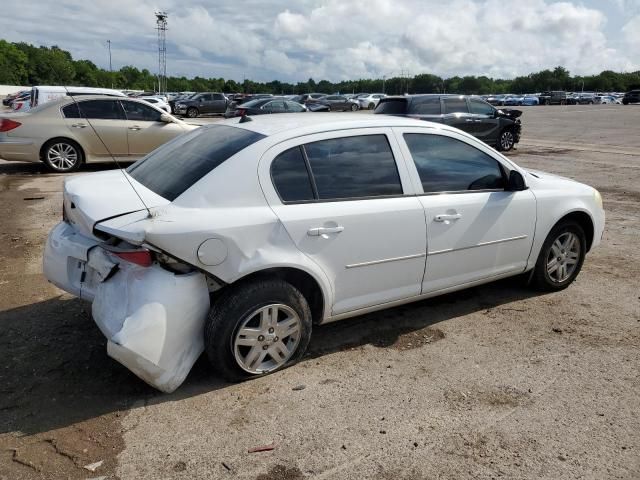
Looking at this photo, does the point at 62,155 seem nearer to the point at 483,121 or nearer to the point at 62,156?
the point at 62,156

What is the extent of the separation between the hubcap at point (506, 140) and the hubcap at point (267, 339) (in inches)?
591

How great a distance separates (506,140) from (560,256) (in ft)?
42.7

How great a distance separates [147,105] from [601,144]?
1619 centimetres

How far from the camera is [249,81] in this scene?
116 meters

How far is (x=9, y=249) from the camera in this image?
5957 mm

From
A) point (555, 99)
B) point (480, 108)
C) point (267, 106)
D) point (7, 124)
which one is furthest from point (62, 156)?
point (555, 99)

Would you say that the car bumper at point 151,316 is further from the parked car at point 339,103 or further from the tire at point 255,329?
the parked car at point 339,103

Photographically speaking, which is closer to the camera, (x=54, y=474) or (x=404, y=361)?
(x=54, y=474)

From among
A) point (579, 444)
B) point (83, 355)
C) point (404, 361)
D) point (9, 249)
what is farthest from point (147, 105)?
point (579, 444)

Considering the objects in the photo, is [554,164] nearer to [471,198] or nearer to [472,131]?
[472,131]

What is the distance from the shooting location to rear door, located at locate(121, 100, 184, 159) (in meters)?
11.3

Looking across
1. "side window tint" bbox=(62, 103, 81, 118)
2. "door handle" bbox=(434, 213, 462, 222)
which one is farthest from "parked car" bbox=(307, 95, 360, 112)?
"door handle" bbox=(434, 213, 462, 222)

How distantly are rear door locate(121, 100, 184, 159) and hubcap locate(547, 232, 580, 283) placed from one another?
8.90 meters

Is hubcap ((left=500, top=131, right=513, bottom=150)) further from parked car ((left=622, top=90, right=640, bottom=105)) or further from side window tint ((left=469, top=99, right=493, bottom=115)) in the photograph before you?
parked car ((left=622, top=90, right=640, bottom=105))
